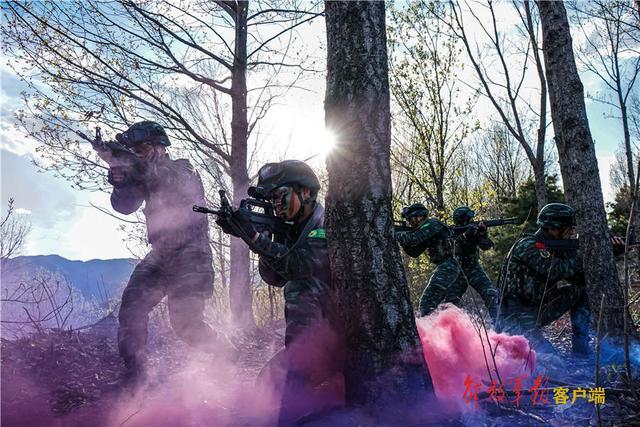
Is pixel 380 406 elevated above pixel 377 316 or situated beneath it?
situated beneath

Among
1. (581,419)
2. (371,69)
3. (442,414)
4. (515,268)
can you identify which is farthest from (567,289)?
(371,69)

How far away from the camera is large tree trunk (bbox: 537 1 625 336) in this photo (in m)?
3.80

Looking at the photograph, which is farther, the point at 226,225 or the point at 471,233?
the point at 471,233

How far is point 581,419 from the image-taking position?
2277 mm

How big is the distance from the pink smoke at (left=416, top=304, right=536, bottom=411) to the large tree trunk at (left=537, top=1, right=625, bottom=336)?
1.37 meters

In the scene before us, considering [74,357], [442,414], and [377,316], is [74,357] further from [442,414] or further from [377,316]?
[442,414]

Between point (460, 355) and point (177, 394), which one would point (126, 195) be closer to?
point (177, 394)

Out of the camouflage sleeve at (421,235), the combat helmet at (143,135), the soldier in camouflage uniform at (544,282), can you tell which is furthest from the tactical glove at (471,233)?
the combat helmet at (143,135)

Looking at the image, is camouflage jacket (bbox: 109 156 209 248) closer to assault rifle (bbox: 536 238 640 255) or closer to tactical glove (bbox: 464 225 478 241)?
assault rifle (bbox: 536 238 640 255)

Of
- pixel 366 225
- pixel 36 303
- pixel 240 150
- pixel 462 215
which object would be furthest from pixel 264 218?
pixel 240 150

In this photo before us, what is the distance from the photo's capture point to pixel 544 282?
14.0 feet

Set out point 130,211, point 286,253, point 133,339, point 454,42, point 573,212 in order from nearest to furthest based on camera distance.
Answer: point 286,253 → point 133,339 → point 130,211 → point 573,212 → point 454,42

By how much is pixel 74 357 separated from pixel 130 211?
1.46m

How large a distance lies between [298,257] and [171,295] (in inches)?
56.1
